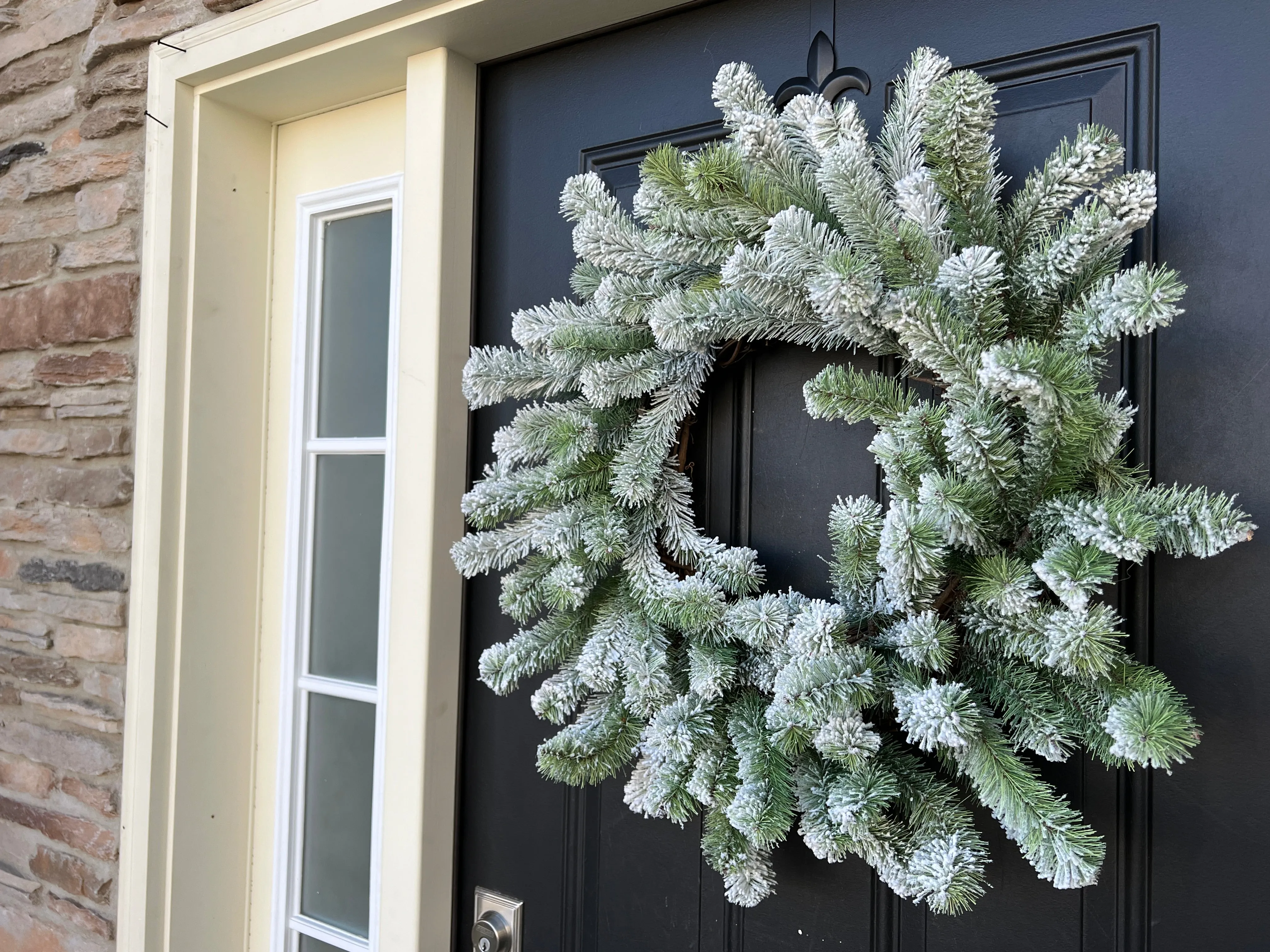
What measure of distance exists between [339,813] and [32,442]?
765 millimetres

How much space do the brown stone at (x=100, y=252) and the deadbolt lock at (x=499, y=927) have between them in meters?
1.05

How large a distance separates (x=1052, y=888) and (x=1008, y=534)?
384 mm

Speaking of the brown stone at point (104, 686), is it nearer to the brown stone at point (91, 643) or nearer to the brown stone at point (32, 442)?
the brown stone at point (91, 643)

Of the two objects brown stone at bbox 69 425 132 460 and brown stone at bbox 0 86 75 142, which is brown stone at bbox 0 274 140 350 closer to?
brown stone at bbox 69 425 132 460

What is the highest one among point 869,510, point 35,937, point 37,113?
point 37,113

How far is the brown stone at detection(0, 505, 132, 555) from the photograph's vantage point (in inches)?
50.7

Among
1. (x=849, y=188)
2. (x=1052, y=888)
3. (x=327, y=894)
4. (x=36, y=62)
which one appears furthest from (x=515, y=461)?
(x=36, y=62)

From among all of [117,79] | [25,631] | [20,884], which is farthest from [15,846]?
[117,79]

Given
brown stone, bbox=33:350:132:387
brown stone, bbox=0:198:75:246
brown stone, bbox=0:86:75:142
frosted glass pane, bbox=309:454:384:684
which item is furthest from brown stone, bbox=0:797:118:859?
brown stone, bbox=0:86:75:142

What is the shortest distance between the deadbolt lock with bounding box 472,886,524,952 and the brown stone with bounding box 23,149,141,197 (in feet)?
3.82

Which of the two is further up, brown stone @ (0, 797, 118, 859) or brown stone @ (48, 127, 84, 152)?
brown stone @ (48, 127, 84, 152)

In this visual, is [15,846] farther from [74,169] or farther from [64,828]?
[74,169]

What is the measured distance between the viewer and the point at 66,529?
4.41 feet

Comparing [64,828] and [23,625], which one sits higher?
[23,625]
